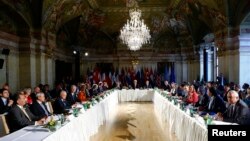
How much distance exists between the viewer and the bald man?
243 inches

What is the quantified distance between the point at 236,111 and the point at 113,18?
17.3 m

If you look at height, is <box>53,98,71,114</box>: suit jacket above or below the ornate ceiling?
below

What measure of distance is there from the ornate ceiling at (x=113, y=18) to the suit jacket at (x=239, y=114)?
7.63 metres

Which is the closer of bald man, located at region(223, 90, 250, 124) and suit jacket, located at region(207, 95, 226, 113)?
bald man, located at region(223, 90, 250, 124)

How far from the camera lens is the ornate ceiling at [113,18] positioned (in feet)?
47.0

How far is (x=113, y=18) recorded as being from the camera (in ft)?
75.7

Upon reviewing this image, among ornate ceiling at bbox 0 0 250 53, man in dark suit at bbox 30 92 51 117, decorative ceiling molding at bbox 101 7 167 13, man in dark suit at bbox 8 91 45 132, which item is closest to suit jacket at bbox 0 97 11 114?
man in dark suit at bbox 30 92 51 117

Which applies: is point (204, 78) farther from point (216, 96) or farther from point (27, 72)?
point (216, 96)

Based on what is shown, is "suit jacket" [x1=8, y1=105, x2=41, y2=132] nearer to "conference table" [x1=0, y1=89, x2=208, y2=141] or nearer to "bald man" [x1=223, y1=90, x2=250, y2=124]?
"conference table" [x1=0, y1=89, x2=208, y2=141]

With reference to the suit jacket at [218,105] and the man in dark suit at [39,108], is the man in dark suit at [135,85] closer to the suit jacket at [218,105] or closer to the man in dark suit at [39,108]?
the suit jacket at [218,105]

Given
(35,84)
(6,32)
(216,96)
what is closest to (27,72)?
(35,84)

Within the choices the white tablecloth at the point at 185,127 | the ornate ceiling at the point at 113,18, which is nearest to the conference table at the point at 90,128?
the white tablecloth at the point at 185,127

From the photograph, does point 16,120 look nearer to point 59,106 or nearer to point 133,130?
point 59,106

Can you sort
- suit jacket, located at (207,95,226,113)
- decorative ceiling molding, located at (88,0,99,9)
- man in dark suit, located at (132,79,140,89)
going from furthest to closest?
man in dark suit, located at (132,79,140,89) < decorative ceiling molding, located at (88,0,99,9) < suit jacket, located at (207,95,226,113)
